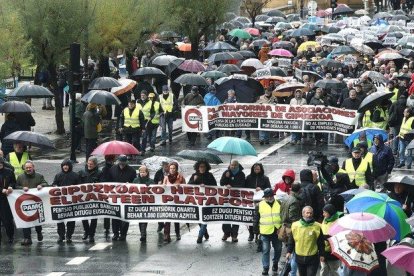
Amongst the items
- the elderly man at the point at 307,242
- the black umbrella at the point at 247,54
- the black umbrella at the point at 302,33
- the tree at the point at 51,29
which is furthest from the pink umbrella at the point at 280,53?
the elderly man at the point at 307,242

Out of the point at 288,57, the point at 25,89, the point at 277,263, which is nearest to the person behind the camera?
the point at 277,263

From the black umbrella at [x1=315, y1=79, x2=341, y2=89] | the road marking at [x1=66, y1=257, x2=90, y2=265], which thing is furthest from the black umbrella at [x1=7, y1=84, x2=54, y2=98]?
the road marking at [x1=66, y1=257, x2=90, y2=265]

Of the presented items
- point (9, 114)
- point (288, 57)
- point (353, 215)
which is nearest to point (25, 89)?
point (9, 114)

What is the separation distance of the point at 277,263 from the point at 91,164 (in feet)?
14.0

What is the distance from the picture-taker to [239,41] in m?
57.1

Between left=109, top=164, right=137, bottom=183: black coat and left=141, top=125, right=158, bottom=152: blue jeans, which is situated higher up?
left=109, top=164, right=137, bottom=183: black coat

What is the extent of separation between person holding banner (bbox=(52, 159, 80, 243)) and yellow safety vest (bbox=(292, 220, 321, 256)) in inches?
216

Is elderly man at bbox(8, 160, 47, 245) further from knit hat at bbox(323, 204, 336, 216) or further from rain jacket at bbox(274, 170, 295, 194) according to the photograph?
knit hat at bbox(323, 204, 336, 216)

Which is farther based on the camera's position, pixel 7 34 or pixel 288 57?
pixel 288 57

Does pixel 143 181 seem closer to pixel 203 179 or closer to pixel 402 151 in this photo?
pixel 203 179

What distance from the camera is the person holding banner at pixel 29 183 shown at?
73.6 feet

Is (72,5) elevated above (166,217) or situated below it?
above

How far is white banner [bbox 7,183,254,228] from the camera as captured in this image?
22.4 metres

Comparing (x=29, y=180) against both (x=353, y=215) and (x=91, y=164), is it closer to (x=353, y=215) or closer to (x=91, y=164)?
(x=91, y=164)
